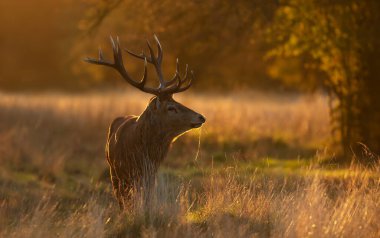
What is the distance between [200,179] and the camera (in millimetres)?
12570

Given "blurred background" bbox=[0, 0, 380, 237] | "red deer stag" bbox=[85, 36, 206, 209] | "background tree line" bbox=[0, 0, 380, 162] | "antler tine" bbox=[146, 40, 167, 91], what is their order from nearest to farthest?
"blurred background" bbox=[0, 0, 380, 237] → "red deer stag" bbox=[85, 36, 206, 209] → "antler tine" bbox=[146, 40, 167, 91] → "background tree line" bbox=[0, 0, 380, 162]

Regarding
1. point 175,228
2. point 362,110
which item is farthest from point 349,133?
point 175,228

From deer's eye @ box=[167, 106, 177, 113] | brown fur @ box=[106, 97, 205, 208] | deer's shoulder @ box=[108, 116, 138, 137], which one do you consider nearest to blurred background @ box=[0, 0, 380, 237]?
brown fur @ box=[106, 97, 205, 208]

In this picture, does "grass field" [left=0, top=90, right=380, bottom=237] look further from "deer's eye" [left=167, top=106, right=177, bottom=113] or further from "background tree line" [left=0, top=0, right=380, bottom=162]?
"background tree line" [left=0, top=0, right=380, bottom=162]

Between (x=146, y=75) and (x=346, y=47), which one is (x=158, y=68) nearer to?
(x=146, y=75)

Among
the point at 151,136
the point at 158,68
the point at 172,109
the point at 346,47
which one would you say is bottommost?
the point at 151,136

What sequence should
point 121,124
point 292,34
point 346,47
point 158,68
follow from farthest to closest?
point 292,34 < point 346,47 < point 121,124 < point 158,68

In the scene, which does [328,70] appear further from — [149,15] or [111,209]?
[111,209]

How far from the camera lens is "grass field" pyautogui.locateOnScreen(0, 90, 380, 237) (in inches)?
332

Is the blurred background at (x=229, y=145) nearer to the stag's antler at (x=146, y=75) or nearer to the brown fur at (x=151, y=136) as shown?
the brown fur at (x=151, y=136)

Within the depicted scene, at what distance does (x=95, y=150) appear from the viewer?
17.9m

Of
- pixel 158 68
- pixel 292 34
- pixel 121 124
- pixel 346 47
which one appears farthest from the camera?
pixel 292 34

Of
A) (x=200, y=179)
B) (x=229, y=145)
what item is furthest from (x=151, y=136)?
(x=229, y=145)

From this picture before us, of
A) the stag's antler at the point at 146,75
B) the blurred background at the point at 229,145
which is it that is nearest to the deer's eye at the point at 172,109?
the stag's antler at the point at 146,75
